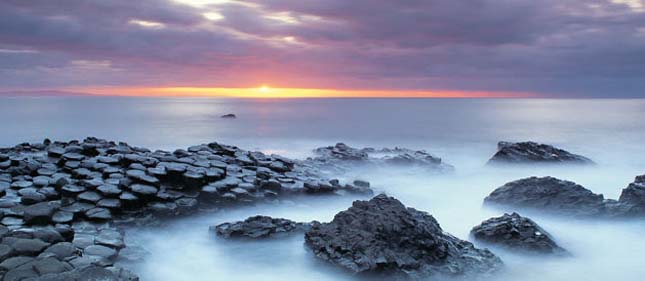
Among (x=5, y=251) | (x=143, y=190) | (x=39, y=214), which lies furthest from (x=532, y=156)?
(x=5, y=251)

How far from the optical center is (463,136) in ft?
124

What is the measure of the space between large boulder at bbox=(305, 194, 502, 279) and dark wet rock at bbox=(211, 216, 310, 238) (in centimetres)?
107

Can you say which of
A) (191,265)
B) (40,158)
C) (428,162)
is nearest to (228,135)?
(428,162)

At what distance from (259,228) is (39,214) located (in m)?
3.90

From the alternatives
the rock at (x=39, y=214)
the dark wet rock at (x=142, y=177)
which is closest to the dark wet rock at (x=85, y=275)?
the rock at (x=39, y=214)

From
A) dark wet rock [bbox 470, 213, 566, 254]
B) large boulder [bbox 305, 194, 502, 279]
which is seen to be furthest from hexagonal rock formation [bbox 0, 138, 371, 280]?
dark wet rock [bbox 470, 213, 566, 254]

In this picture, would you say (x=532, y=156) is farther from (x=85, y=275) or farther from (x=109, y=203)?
(x=85, y=275)

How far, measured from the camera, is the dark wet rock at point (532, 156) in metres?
19.9

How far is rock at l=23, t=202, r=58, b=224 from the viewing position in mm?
8594

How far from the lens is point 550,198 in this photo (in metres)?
11.8

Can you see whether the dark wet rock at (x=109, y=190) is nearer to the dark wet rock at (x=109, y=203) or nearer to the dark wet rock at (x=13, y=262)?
the dark wet rock at (x=109, y=203)

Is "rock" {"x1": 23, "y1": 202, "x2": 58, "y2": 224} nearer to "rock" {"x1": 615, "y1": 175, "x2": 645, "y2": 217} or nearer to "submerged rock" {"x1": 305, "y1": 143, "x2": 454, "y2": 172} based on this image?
"submerged rock" {"x1": 305, "y1": 143, "x2": 454, "y2": 172}

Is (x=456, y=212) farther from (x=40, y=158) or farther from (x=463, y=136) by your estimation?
(x=463, y=136)

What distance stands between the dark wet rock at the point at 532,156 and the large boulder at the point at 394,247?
1264 centimetres
